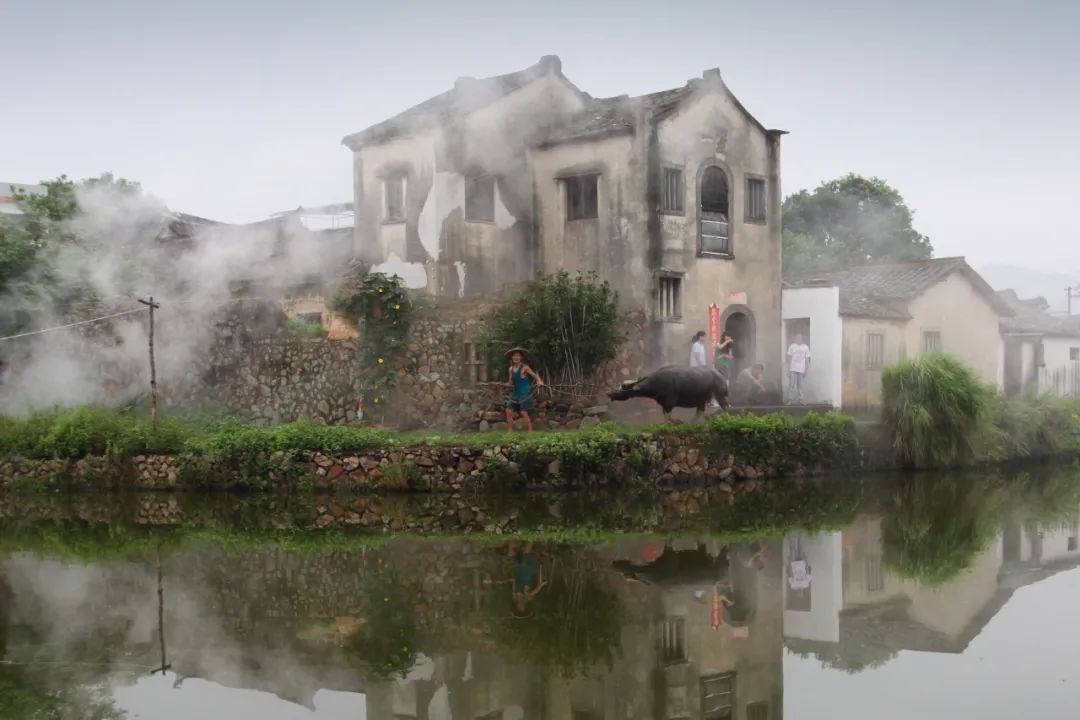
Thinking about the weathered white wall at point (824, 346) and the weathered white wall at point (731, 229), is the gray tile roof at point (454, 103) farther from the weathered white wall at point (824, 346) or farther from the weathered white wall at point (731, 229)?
the weathered white wall at point (824, 346)

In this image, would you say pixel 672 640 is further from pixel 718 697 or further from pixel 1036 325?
pixel 1036 325

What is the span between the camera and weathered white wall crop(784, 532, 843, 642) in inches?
414

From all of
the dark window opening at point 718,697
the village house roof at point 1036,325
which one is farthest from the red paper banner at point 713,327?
the dark window opening at point 718,697

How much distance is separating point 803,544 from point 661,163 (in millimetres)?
13128

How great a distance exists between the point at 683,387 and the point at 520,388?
10.7ft

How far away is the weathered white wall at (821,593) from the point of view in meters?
10.5

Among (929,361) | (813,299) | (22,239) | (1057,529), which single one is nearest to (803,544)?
(1057,529)

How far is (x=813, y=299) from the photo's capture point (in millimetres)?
28656

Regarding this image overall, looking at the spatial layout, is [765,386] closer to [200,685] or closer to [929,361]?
[929,361]

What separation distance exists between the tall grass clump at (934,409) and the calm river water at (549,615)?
5.32 m

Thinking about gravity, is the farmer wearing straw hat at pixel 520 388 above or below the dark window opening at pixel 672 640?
above

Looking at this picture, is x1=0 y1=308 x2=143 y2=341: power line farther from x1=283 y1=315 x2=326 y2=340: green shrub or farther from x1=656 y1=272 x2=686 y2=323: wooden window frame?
x1=656 y1=272 x2=686 y2=323: wooden window frame

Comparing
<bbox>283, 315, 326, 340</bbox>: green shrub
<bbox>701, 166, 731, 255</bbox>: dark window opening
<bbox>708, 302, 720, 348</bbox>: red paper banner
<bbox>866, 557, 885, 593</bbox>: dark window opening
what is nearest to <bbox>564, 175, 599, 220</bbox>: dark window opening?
<bbox>701, 166, 731, 255</bbox>: dark window opening

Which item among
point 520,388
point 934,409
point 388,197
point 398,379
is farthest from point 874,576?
point 388,197
